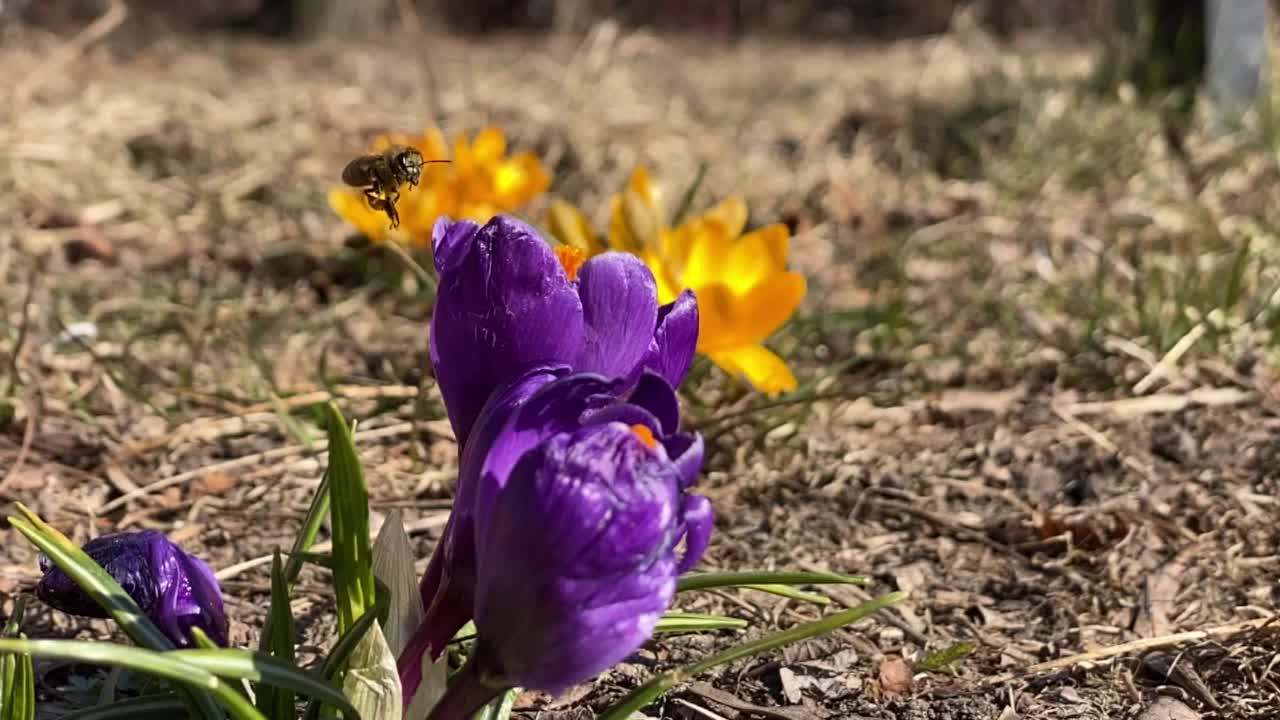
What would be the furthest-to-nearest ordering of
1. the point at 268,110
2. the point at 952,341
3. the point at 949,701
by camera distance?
1. the point at 268,110
2. the point at 952,341
3. the point at 949,701

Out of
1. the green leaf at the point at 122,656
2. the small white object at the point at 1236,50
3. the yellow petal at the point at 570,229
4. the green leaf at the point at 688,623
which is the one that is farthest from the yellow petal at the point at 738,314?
the small white object at the point at 1236,50

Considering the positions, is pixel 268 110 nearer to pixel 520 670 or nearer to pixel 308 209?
pixel 308 209

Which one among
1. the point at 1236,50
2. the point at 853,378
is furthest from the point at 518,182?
the point at 1236,50

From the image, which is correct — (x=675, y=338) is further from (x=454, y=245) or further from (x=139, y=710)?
(x=139, y=710)

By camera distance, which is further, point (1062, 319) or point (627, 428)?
point (1062, 319)

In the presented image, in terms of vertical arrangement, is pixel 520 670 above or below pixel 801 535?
above

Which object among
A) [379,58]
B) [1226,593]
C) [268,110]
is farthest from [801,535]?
[379,58]

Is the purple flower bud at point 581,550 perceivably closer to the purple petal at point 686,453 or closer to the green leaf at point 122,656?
the purple petal at point 686,453

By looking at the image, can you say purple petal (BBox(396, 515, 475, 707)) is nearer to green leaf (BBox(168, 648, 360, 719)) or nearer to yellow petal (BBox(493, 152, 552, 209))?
green leaf (BBox(168, 648, 360, 719))
